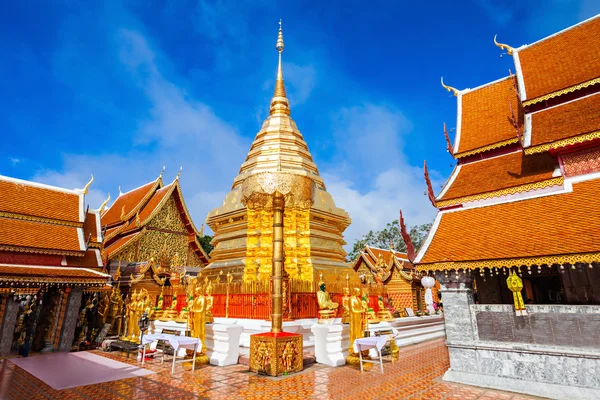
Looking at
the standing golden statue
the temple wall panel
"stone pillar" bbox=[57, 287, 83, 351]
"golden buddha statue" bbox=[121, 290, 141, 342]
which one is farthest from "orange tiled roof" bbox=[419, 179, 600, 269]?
the temple wall panel

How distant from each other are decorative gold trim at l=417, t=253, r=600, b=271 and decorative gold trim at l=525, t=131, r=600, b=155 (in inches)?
91.7

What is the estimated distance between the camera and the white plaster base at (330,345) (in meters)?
7.04

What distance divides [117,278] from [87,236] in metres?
3.32

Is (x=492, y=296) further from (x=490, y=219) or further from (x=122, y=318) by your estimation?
(x=122, y=318)

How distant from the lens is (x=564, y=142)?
20.0 feet

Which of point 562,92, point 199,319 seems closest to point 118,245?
point 199,319

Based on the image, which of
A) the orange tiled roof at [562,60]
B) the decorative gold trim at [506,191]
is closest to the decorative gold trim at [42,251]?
the decorative gold trim at [506,191]

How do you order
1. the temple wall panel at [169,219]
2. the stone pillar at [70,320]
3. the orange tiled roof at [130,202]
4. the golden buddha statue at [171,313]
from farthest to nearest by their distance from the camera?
1. the orange tiled roof at [130,202]
2. the temple wall panel at [169,219]
3. the golden buddha statue at [171,313]
4. the stone pillar at [70,320]

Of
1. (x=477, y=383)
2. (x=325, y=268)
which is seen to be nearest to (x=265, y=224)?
(x=325, y=268)

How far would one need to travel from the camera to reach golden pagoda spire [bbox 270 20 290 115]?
15.2 meters

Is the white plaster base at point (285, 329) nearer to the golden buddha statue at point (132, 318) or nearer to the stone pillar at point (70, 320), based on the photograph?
the golden buddha statue at point (132, 318)

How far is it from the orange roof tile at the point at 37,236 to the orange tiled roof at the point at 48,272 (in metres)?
0.51

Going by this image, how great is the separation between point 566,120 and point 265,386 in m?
7.24

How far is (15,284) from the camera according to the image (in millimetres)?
8852
